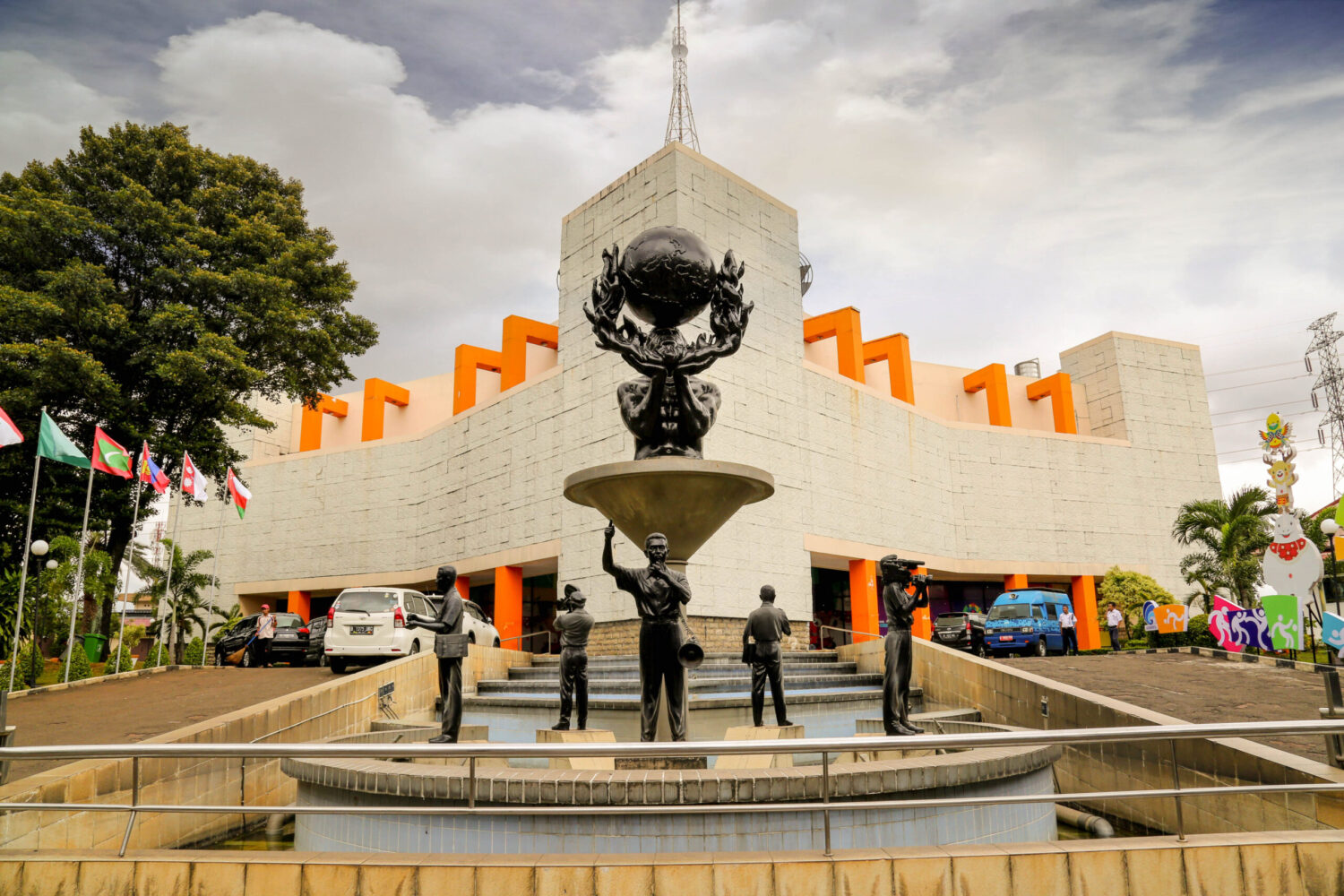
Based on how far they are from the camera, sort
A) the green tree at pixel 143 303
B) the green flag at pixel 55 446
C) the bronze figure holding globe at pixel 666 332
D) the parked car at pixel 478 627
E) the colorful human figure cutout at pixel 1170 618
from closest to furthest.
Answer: the bronze figure holding globe at pixel 666 332, the green flag at pixel 55 446, the parked car at pixel 478 627, the green tree at pixel 143 303, the colorful human figure cutout at pixel 1170 618

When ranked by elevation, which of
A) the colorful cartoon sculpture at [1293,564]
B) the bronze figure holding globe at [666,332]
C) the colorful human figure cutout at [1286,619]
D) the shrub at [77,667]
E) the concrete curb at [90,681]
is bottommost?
the concrete curb at [90,681]

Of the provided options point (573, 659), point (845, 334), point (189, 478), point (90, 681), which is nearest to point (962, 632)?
point (845, 334)

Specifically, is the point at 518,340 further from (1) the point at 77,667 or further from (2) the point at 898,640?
(2) the point at 898,640

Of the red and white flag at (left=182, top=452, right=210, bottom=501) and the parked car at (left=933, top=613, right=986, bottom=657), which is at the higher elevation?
the red and white flag at (left=182, top=452, right=210, bottom=501)

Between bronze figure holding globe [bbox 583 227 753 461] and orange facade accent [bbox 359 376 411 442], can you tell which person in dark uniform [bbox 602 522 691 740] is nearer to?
bronze figure holding globe [bbox 583 227 753 461]

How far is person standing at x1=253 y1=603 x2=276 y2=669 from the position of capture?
20.6 metres

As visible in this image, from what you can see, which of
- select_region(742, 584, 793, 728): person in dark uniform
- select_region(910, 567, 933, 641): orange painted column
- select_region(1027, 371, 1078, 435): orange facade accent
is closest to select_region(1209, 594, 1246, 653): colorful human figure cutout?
select_region(910, 567, 933, 641): orange painted column

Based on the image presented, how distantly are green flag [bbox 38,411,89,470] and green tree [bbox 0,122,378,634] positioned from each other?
16.6 ft

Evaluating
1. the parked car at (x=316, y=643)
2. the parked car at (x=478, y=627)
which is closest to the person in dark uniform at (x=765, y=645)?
the parked car at (x=478, y=627)

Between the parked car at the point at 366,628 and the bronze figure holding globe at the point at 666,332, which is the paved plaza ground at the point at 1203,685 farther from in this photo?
the parked car at the point at 366,628

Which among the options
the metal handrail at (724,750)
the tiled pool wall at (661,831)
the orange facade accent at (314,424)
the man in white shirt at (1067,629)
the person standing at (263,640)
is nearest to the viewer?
the metal handrail at (724,750)

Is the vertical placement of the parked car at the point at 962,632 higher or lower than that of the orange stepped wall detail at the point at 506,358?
lower

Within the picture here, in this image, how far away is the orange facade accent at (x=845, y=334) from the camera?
27156 mm

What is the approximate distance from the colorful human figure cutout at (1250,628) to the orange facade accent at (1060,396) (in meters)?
17.8
